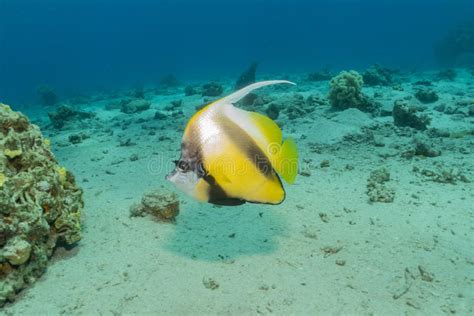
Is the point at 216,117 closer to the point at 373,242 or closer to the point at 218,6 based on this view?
the point at 373,242

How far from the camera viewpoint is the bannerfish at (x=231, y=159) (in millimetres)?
1924

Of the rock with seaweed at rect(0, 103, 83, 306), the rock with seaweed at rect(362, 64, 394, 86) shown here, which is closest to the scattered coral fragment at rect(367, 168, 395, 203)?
the rock with seaweed at rect(0, 103, 83, 306)

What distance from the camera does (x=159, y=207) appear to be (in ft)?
13.5

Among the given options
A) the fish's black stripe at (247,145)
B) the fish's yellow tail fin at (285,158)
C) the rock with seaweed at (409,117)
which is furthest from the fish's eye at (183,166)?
the rock with seaweed at (409,117)

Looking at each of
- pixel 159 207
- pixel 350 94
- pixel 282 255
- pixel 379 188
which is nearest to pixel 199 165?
pixel 282 255

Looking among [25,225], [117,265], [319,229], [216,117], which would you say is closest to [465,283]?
[319,229]

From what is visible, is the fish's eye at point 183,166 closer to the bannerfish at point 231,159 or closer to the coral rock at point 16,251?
the bannerfish at point 231,159

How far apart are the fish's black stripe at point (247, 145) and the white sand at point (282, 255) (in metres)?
1.46

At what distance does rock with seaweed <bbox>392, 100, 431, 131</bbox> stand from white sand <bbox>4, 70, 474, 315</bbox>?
2.39 meters

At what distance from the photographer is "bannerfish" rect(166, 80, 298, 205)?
1.92 m

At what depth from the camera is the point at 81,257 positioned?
3.51 m

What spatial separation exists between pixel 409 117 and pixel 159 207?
267 inches

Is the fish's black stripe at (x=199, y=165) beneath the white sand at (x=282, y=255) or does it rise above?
above

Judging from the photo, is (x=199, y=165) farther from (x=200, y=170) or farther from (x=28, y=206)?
(x=28, y=206)
